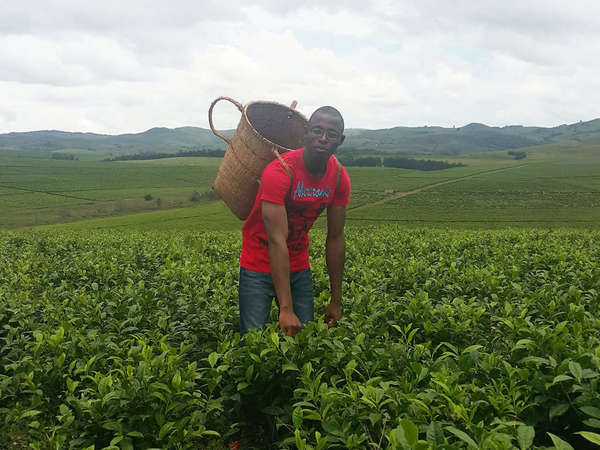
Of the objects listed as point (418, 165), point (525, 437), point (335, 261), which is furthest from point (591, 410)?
point (418, 165)

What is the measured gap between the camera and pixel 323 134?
3.70 m

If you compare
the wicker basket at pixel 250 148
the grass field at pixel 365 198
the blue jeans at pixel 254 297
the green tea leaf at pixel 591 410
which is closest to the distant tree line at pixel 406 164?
the grass field at pixel 365 198

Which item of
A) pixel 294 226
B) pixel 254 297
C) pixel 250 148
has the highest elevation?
pixel 250 148

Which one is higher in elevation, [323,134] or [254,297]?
[323,134]

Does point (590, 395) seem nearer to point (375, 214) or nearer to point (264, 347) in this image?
point (264, 347)

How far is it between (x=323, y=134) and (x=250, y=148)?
0.76 metres

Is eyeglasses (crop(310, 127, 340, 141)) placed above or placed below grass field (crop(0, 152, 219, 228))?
above

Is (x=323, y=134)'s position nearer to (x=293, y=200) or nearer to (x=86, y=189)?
(x=293, y=200)

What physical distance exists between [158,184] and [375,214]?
182 feet

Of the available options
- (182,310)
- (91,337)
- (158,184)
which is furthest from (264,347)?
(158,184)

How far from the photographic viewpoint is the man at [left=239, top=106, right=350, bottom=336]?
370 centimetres

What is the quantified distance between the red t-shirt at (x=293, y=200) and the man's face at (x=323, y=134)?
0.78 feet

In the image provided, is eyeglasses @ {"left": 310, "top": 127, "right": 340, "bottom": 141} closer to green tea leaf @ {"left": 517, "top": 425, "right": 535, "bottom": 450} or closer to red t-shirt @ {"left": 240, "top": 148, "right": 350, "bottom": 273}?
red t-shirt @ {"left": 240, "top": 148, "right": 350, "bottom": 273}

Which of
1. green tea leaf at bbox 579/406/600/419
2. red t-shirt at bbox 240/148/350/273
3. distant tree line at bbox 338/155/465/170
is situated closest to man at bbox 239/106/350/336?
red t-shirt at bbox 240/148/350/273
